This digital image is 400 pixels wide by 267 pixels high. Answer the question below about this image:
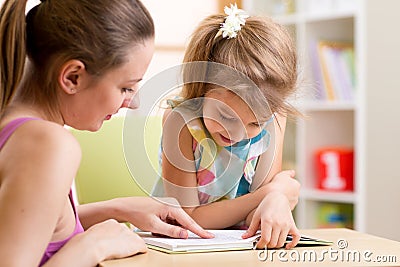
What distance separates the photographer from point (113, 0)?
1.11 m

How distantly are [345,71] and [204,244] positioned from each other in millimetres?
2158

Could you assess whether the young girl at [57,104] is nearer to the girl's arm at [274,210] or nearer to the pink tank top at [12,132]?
the pink tank top at [12,132]

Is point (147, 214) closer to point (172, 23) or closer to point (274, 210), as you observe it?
point (274, 210)

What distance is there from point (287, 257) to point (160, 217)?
0.29 meters

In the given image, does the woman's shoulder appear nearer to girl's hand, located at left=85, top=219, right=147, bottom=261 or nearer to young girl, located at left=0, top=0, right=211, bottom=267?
young girl, located at left=0, top=0, right=211, bottom=267

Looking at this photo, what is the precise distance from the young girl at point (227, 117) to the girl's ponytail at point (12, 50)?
0.37 metres

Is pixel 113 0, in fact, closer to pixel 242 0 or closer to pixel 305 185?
pixel 305 185

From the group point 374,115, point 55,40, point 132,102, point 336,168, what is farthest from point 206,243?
point 336,168

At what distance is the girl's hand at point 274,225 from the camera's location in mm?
1185

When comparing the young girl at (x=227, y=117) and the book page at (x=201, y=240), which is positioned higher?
the young girl at (x=227, y=117)

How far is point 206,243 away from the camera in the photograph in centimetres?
117

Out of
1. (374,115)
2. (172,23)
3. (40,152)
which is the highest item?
(172,23)

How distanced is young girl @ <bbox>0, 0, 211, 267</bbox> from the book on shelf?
6.91 feet

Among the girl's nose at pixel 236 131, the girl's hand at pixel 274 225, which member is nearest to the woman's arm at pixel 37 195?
the girl's hand at pixel 274 225
